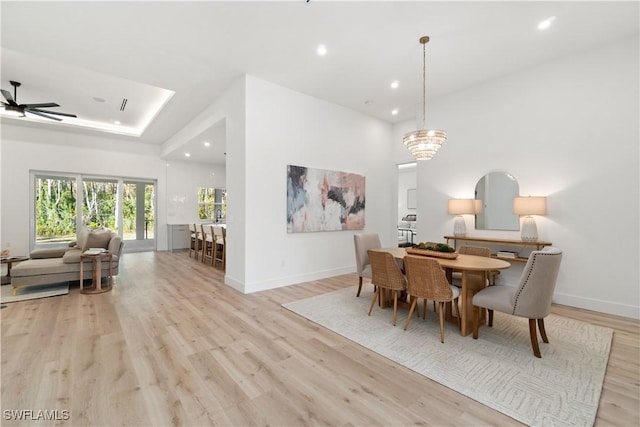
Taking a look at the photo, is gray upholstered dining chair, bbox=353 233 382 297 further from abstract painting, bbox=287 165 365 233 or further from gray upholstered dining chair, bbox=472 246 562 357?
gray upholstered dining chair, bbox=472 246 562 357

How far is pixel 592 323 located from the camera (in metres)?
3.11

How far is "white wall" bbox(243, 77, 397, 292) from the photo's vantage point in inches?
169

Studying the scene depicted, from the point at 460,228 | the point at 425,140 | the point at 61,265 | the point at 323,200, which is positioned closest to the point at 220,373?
the point at 425,140

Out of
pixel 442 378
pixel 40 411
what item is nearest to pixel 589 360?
pixel 442 378

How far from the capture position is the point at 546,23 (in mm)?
3105

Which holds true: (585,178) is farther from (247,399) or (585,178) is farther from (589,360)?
(247,399)

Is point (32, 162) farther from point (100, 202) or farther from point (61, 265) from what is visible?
point (61, 265)

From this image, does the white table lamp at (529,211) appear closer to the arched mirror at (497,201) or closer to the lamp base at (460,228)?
the arched mirror at (497,201)

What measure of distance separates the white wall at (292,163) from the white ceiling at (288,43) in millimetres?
425

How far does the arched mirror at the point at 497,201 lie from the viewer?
14.0 ft

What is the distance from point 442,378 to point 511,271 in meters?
3.21

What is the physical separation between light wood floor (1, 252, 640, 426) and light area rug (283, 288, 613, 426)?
0.31 ft

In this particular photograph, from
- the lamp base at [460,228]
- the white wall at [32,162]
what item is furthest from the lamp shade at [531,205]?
the white wall at [32,162]

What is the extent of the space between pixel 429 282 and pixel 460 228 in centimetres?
240
